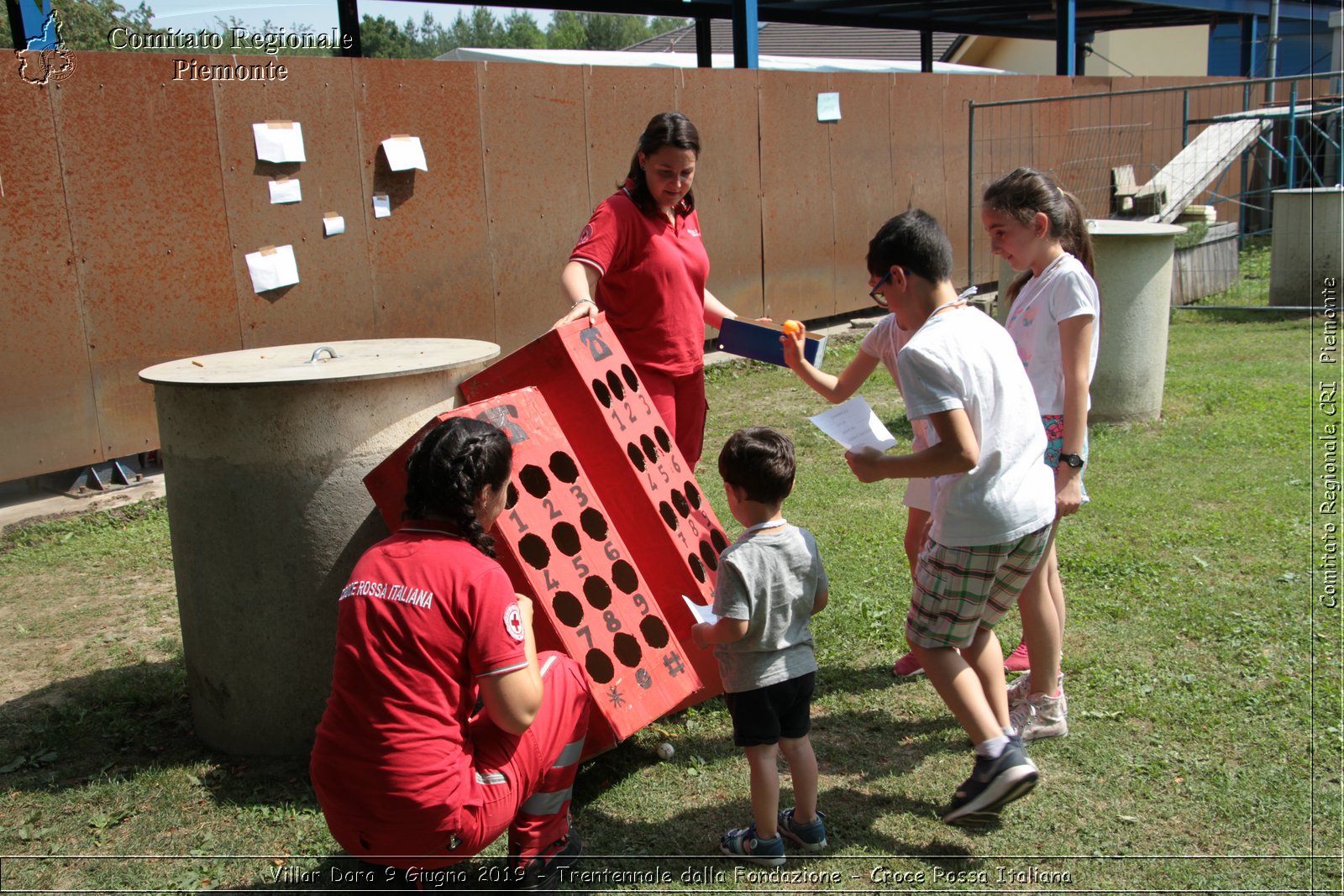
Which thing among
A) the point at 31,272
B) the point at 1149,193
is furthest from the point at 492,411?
the point at 1149,193

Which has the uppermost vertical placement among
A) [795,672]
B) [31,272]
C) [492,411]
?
[31,272]

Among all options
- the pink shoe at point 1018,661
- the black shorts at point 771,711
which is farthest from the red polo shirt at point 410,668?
the pink shoe at point 1018,661

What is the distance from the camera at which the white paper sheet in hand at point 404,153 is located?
25.1ft

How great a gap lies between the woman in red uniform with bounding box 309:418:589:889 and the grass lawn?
1.65 ft

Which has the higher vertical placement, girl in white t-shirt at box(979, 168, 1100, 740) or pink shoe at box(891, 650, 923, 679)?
girl in white t-shirt at box(979, 168, 1100, 740)

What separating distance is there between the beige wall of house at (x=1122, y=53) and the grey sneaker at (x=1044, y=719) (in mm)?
33416

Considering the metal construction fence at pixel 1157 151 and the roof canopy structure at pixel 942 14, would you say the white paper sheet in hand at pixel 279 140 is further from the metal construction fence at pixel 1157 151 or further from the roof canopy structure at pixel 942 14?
the metal construction fence at pixel 1157 151

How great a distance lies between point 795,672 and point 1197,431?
538 cm

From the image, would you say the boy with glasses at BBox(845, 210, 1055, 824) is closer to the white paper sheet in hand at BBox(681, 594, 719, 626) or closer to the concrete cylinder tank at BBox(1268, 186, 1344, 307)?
the white paper sheet in hand at BBox(681, 594, 719, 626)

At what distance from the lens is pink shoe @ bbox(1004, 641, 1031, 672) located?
4.04 meters

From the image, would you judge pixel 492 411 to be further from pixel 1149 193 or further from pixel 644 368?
pixel 1149 193

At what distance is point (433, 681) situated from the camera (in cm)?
255

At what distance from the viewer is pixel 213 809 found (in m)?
3.37

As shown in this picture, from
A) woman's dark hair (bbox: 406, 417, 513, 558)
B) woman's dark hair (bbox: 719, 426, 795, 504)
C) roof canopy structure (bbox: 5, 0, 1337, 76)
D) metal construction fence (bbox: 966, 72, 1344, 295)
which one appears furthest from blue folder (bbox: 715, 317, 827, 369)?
metal construction fence (bbox: 966, 72, 1344, 295)
